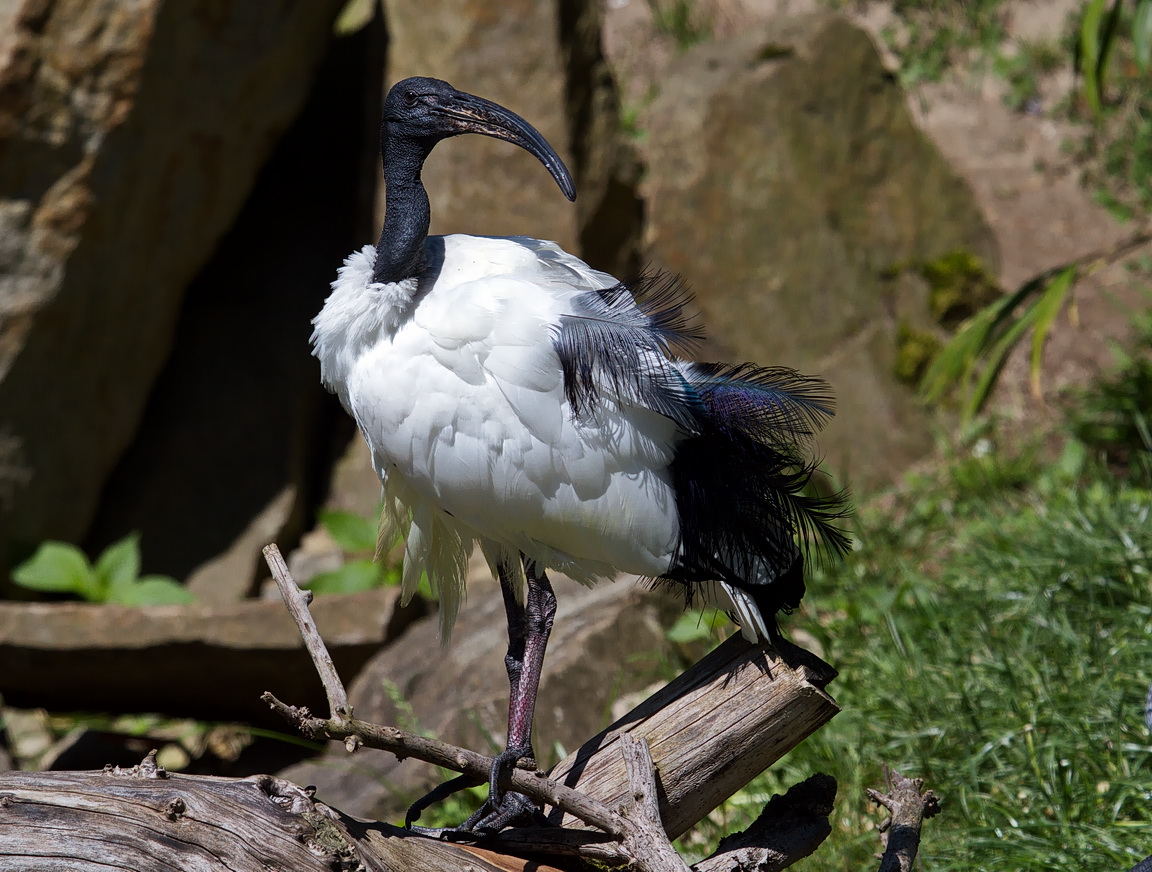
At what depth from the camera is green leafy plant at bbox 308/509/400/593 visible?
18.3ft

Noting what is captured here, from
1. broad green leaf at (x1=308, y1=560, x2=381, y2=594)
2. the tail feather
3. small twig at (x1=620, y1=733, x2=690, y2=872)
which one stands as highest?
the tail feather

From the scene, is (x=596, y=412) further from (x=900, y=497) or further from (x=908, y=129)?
(x=908, y=129)

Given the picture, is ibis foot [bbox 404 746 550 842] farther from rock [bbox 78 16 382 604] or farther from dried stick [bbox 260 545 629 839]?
rock [bbox 78 16 382 604]

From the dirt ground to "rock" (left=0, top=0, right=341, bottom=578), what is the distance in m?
2.57

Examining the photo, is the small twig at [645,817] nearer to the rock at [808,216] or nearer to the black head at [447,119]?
the black head at [447,119]

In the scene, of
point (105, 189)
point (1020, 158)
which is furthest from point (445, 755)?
point (1020, 158)

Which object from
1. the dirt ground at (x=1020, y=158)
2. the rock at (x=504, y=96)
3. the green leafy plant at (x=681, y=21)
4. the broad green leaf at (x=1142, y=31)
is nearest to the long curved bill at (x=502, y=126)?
the broad green leaf at (x=1142, y=31)

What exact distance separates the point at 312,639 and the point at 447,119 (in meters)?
1.43

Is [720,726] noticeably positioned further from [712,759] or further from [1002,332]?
[1002,332]

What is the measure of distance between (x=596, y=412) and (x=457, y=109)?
90 centimetres

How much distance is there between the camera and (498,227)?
19.5ft

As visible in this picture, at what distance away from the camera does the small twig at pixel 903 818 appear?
2467 millimetres

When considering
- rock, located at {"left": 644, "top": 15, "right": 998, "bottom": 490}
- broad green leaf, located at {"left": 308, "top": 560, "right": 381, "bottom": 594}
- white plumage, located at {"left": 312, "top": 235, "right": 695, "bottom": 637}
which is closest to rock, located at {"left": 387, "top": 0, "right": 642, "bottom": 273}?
rock, located at {"left": 644, "top": 15, "right": 998, "bottom": 490}

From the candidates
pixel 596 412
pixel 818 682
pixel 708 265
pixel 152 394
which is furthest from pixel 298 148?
pixel 818 682
